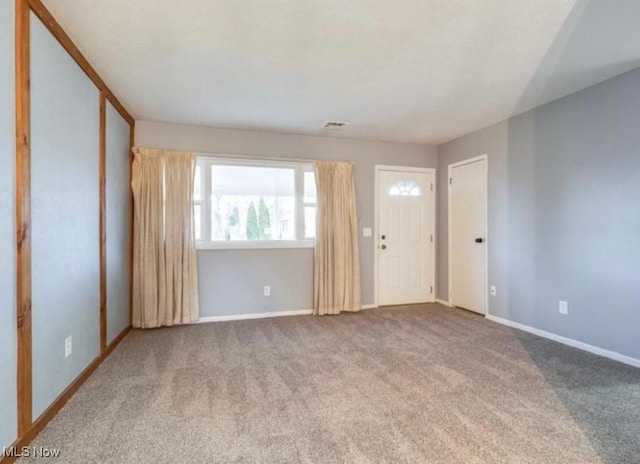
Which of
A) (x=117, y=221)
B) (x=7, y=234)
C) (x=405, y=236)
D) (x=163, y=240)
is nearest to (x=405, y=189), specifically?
(x=405, y=236)

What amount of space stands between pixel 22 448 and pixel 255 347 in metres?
1.81

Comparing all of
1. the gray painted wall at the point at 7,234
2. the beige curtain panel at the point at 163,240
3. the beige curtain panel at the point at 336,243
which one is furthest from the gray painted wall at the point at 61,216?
the beige curtain panel at the point at 336,243

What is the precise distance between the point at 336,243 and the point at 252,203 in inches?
48.1

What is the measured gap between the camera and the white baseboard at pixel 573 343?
Result: 286 centimetres

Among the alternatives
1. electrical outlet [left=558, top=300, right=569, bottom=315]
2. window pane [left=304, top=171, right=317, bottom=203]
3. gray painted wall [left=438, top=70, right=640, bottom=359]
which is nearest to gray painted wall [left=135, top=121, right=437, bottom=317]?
window pane [left=304, top=171, right=317, bottom=203]

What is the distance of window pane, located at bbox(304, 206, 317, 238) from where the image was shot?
15.1 feet

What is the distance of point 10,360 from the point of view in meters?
1.63

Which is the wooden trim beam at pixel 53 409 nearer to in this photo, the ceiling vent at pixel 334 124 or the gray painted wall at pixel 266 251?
the gray painted wall at pixel 266 251

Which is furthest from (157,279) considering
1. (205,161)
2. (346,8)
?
(346,8)

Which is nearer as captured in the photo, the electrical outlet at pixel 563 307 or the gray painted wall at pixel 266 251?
the electrical outlet at pixel 563 307

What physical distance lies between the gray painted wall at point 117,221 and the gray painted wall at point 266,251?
54cm

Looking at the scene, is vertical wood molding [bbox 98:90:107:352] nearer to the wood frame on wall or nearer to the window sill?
the wood frame on wall

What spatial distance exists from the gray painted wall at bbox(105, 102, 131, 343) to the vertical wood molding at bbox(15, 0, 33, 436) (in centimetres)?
141

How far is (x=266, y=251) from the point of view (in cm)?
445
